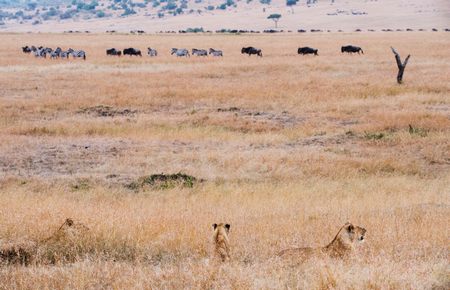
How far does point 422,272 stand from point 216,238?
6.90ft

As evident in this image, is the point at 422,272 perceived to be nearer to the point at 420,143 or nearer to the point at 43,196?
the point at 43,196

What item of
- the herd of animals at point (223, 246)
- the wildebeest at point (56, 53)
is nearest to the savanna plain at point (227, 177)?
the herd of animals at point (223, 246)

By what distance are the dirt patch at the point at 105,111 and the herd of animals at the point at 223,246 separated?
16695 millimetres

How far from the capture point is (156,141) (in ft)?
61.5

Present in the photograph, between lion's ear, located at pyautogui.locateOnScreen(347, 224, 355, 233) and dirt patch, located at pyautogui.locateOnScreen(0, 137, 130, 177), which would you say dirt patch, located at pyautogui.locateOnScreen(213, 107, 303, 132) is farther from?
lion's ear, located at pyautogui.locateOnScreen(347, 224, 355, 233)

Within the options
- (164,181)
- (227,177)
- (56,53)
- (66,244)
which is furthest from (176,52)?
(66,244)

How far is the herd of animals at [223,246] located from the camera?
250 inches

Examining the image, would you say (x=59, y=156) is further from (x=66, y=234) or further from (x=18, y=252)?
(x=18, y=252)

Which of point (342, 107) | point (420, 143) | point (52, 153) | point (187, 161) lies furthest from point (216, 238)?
point (342, 107)

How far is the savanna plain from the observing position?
19.7 feet

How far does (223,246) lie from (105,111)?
1918cm

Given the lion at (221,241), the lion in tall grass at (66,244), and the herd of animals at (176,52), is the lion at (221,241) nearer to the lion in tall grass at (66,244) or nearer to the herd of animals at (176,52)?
the lion in tall grass at (66,244)

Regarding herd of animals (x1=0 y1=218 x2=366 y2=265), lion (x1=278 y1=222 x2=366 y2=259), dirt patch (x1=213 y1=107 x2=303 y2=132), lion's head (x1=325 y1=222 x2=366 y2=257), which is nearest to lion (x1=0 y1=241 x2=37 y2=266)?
herd of animals (x1=0 y1=218 x2=366 y2=265)

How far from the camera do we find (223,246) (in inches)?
251
